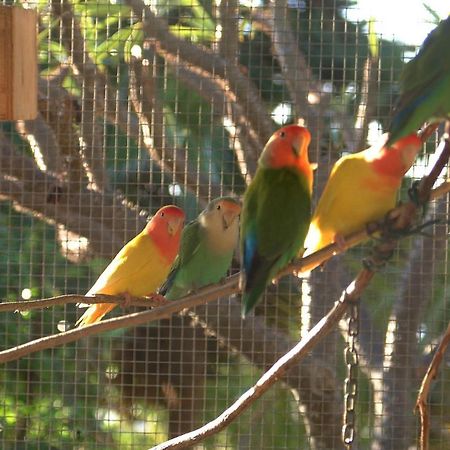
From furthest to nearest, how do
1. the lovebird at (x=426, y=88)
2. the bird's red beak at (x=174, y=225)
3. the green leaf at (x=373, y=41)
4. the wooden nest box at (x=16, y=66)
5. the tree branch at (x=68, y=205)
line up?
the tree branch at (x=68, y=205) → the green leaf at (x=373, y=41) → the bird's red beak at (x=174, y=225) → the wooden nest box at (x=16, y=66) → the lovebird at (x=426, y=88)

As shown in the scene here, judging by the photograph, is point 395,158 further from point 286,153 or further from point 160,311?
point 160,311

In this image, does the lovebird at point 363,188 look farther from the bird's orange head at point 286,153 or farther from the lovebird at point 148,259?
the lovebird at point 148,259

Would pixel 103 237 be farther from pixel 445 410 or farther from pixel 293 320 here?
pixel 445 410

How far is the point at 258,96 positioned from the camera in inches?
88.6

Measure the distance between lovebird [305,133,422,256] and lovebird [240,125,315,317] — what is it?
0.05 meters

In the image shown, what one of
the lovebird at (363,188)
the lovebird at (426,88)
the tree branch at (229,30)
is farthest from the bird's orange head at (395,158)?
the tree branch at (229,30)

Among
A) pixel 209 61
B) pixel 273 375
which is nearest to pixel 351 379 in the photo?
pixel 273 375

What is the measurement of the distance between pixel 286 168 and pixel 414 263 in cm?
125

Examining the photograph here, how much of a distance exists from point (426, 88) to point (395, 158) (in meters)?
0.17

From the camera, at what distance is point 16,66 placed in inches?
45.5

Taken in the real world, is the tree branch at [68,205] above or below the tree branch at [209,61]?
below

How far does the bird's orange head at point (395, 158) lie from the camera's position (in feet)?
3.35

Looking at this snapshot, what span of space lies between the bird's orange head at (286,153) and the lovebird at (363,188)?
0.05 metres

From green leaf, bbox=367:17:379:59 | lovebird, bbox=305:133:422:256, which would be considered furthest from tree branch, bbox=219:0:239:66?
lovebird, bbox=305:133:422:256
